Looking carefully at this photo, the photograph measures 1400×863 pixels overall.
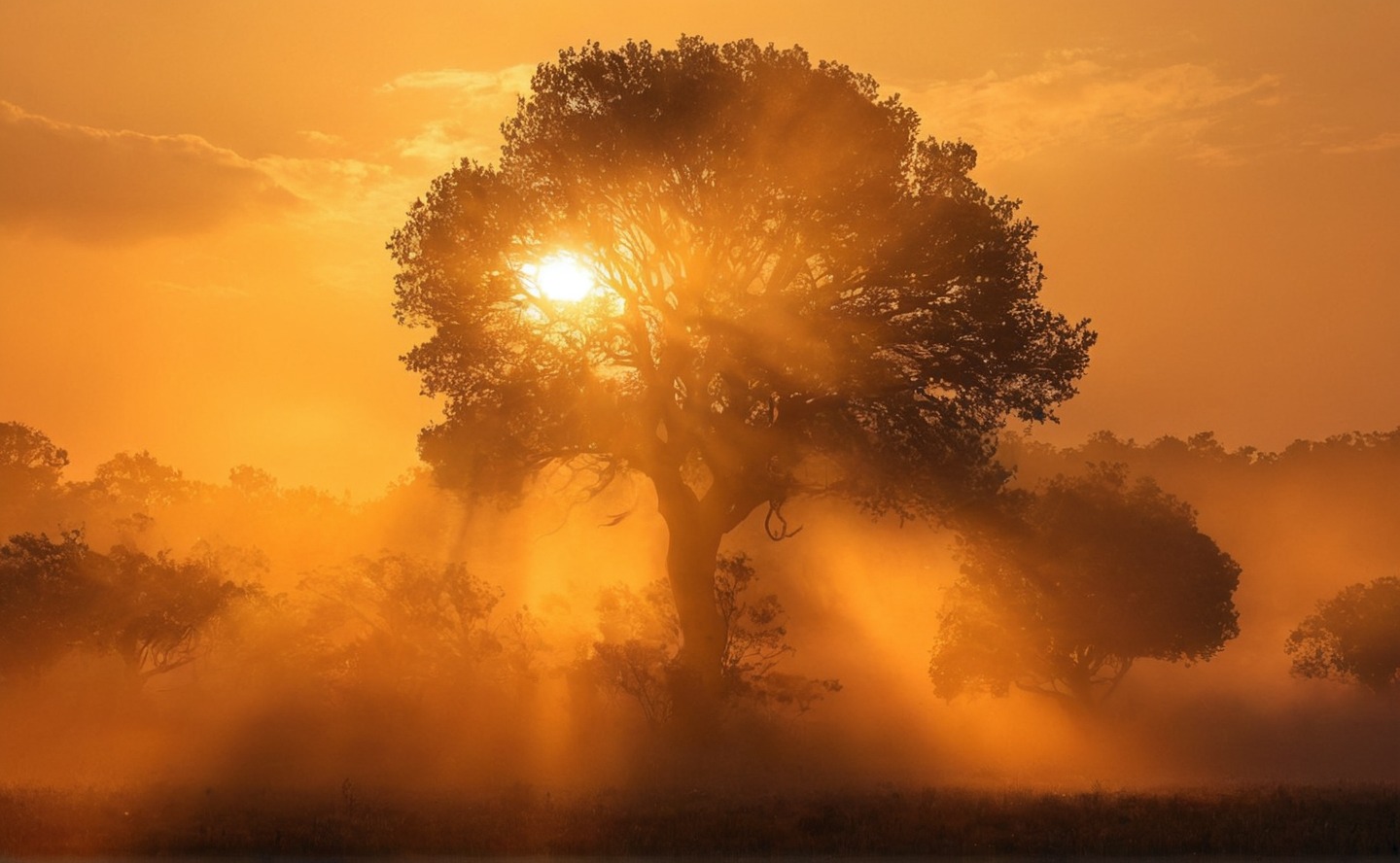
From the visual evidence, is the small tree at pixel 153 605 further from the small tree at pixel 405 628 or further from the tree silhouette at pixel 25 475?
the tree silhouette at pixel 25 475

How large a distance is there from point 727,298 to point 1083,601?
783 inches

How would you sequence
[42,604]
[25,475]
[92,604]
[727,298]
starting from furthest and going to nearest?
[25,475] → [92,604] → [42,604] → [727,298]

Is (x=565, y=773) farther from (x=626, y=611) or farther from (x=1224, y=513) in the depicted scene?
(x=1224, y=513)

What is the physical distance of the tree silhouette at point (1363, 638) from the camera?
61719 mm

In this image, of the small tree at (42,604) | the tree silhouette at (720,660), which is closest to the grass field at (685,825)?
the tree silhouette at (720,660)

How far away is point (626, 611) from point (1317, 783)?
Answer: 21.3 metres

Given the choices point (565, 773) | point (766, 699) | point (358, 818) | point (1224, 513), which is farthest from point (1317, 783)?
point (1224, 513)

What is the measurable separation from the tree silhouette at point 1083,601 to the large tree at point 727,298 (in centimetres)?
1204

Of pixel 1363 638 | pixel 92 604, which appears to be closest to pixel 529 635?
pixel 92 604

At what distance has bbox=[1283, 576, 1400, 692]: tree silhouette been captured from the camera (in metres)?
61.7

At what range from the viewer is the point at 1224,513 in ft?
442

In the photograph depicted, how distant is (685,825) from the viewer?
A: 84.4 ft

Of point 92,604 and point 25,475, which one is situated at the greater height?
point 25,475

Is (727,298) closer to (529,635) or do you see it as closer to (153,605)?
(529,635)
